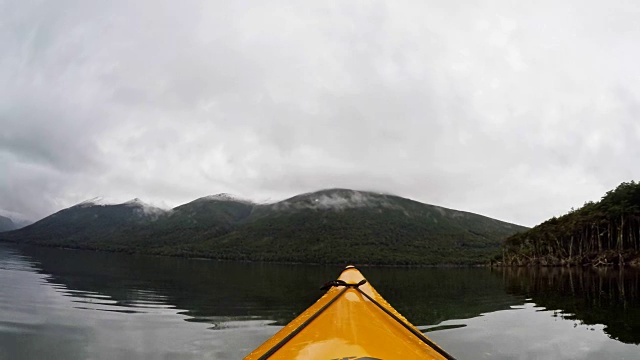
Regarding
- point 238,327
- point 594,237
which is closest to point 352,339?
point 238,327

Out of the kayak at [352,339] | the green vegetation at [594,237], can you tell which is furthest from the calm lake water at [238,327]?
the green vegetation at [594,237]

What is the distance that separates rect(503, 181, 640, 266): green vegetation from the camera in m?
73.2

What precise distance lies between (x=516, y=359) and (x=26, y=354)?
13.5 metres

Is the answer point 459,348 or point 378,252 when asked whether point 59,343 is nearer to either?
point 459,348

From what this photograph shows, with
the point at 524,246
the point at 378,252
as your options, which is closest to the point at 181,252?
the point at 378,252

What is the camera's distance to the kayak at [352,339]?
3.63 meters

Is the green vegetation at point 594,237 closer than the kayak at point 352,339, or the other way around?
the kayak at point 352,339

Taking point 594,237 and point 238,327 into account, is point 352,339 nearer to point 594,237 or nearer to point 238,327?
point 238,327

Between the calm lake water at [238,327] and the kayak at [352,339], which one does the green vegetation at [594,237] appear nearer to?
the calm lake water at [238,327]

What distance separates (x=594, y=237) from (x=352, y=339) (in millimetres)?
100177

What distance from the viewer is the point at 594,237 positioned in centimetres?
8212

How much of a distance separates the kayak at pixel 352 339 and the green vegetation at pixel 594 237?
8610 centimetres

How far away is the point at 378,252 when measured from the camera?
178m

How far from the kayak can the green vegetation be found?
8610 centimetres
